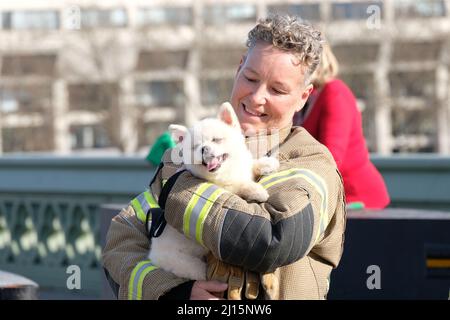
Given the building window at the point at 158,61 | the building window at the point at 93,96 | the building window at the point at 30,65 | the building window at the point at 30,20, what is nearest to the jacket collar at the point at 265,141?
the building window at the point at 93,96

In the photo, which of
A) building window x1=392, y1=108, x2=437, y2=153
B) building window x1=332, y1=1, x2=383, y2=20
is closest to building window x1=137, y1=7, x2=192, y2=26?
building window x1=332, y1=1, x2=383, y2=20

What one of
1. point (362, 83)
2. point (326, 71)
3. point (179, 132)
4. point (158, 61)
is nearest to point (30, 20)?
point (158, 61)

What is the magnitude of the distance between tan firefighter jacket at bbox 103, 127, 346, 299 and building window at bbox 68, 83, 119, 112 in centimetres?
4759

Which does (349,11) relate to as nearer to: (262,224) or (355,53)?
(355,53)

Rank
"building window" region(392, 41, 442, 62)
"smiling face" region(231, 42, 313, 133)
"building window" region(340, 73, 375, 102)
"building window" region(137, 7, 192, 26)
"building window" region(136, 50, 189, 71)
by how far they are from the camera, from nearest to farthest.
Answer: "smiling face" region(231, 42, 313, 133) < "building window" region(340, 73, 375, 102) < "building window" region(392, 41, 442, 62) < "building window" region(137, 7, 192, 26) < "building window" region(136, 50, 189, 71)

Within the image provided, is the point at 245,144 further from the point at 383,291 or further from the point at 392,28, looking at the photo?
the point at 392,28

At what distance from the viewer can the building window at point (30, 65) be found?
183ft

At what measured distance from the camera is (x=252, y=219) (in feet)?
10.3

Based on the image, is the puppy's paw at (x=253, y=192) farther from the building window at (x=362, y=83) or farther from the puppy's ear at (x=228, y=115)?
the building window at (x=362, y=83)

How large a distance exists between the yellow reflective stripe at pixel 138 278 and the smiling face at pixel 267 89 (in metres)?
0.56

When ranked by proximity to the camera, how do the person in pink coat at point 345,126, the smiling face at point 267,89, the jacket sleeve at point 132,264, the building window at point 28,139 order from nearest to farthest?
1. the jacket sleeve at point 132,264
2. the smiling face at point 267,89
3. the person in pink coat at point 345,126
4. the building window at point 28,139

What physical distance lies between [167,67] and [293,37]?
5496 cm

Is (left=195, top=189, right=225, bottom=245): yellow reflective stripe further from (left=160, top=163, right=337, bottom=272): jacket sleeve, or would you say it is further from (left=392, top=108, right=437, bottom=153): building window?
(left=392, top=108, right=437, bottom=153): building window

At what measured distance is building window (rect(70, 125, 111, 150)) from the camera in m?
60.4
